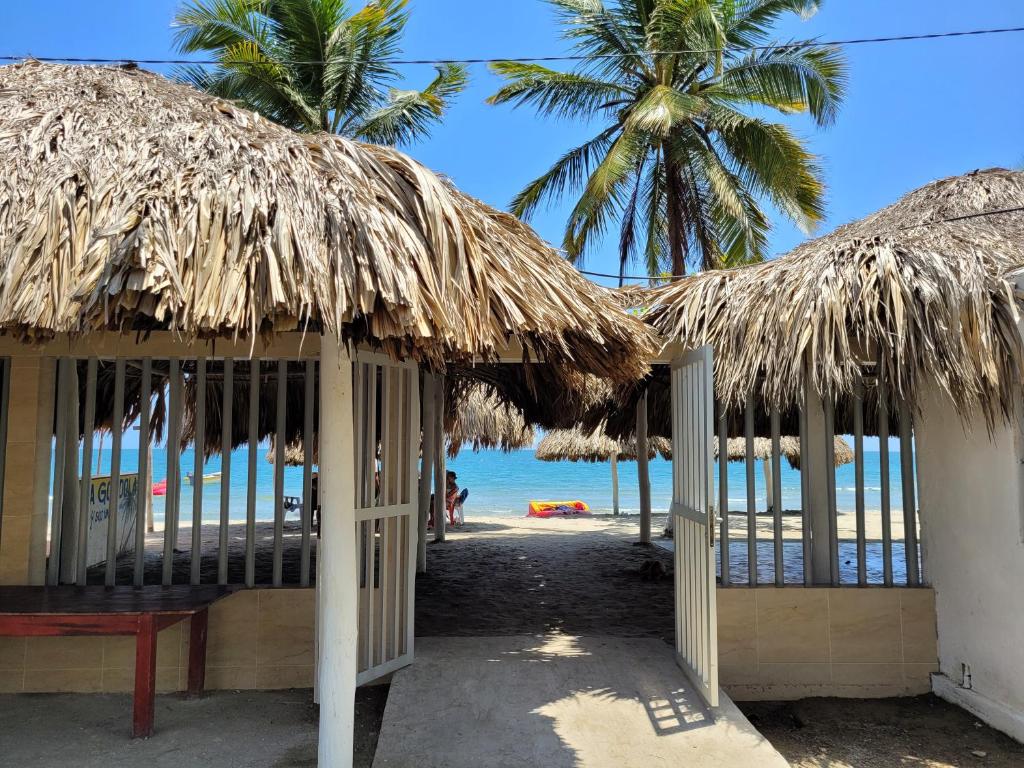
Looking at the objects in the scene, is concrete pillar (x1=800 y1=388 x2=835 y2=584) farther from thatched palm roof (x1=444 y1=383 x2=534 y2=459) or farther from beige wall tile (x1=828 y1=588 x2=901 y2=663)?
thatched palm roof (x1=444 y1=383 x2=534 y2=459)

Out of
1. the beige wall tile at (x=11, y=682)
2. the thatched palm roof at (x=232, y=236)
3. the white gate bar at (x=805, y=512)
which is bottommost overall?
the beige wall tile at (x=11, y=682)

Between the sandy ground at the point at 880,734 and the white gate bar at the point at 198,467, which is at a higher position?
the white gate bar at the point at 198,467

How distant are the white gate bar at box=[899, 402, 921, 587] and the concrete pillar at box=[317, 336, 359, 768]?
3817 mm

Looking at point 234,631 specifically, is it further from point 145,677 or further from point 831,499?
point 831,499

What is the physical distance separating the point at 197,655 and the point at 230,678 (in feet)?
0.93

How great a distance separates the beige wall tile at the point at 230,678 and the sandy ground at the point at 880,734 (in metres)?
3.12

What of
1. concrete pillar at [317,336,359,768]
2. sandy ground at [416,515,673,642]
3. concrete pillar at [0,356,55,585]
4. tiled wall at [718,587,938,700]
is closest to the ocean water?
sandy ground at [416,515,673,642]

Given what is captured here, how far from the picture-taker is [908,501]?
16.8ft

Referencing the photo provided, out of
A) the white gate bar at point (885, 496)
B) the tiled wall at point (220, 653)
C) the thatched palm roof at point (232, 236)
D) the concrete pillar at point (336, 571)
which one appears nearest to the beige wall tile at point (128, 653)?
the tiled wall at point (220, 653)

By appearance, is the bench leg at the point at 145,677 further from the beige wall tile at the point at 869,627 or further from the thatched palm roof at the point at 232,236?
the beige wall tile at the point at 869,627

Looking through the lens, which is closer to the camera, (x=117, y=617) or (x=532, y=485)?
(x=117, y=617)

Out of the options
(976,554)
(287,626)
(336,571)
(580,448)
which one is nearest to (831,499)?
(976,554)

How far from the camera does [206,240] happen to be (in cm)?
266

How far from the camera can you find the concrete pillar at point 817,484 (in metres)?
5.11
